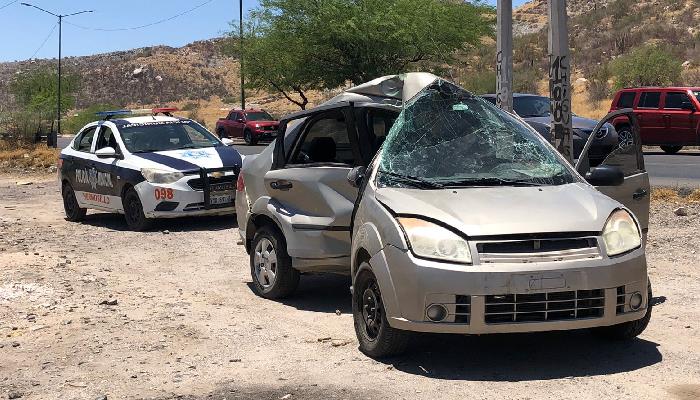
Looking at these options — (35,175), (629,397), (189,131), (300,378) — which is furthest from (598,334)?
(35,175)

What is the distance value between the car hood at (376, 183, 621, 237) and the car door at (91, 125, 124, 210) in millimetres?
8272

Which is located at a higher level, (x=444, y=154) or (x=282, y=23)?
(x=282, y=23)

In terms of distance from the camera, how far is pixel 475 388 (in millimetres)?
5551

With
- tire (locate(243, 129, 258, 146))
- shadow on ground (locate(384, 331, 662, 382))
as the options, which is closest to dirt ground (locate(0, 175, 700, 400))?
shadow on ground (locate(384, 331, 662, 382))

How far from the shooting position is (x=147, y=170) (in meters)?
13.4

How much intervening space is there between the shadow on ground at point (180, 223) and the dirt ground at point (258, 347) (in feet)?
9.23

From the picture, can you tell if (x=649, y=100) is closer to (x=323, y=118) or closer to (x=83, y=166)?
(x=83, y=166)

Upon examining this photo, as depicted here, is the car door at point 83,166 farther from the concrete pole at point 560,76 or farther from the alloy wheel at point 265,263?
the concrete pole at point 560,76

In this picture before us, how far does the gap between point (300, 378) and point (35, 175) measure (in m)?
21.7

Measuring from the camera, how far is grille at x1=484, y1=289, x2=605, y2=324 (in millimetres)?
5594

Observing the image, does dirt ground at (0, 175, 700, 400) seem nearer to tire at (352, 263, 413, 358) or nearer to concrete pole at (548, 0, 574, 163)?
tire at (352, 263, 413, 358)

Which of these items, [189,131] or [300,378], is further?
[189,131]

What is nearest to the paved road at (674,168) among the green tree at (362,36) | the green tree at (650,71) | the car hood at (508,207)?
the car hood at (508,207)

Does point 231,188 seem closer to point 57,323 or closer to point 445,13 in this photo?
point 57,323
